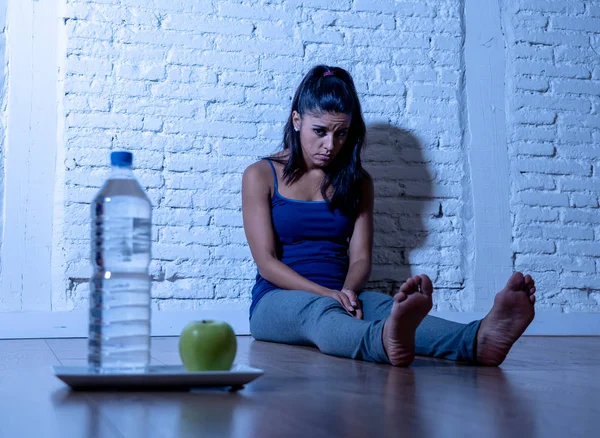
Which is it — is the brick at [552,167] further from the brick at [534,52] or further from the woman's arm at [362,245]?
the woman's arm at [362,245]

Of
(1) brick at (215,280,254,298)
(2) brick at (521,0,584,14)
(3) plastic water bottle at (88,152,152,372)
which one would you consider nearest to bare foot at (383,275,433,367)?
(3) plastic water bottle at (88,152,152,372)


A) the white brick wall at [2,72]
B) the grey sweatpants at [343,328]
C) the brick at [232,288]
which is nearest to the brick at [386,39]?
the brick at [232,288]

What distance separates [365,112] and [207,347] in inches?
85.5

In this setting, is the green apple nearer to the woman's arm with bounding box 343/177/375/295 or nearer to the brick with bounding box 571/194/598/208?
the woman's arm with bounding box 343/177/375/295

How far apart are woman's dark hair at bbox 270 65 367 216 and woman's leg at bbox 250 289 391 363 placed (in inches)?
19.2

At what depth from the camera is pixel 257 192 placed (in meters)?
2.83

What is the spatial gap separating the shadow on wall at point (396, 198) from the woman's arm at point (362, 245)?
0.36 metres

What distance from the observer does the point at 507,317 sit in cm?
191

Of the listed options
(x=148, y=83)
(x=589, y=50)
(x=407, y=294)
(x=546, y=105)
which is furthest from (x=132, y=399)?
(x=589, y=50)

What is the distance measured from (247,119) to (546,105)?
4.49 feet

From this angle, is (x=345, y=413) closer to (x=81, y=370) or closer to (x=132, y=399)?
(x=132, y=399)

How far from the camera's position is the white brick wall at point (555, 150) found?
11.5ft

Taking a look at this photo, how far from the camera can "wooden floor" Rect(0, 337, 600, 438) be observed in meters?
1.04

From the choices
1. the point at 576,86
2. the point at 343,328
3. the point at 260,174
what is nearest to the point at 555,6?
the point at 576,86
